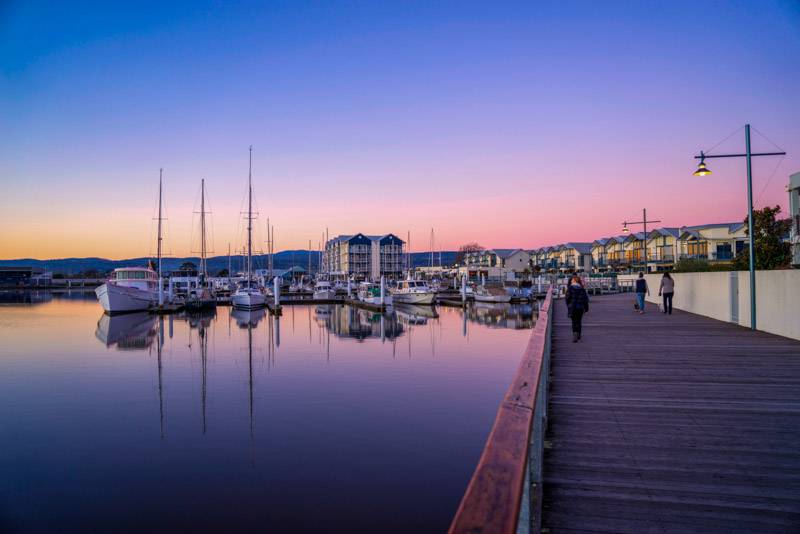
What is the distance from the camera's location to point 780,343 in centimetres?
1089

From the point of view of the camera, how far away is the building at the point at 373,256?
341 feet

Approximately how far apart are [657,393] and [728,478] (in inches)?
113

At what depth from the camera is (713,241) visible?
5912 cm

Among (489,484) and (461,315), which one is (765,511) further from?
(461,315)

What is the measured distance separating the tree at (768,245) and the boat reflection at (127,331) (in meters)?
33.9

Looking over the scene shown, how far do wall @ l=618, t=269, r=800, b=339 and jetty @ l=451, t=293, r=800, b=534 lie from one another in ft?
9.12

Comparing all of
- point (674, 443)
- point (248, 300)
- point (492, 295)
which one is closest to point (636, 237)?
point (492, 295)

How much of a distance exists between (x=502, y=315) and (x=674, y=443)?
42281mm

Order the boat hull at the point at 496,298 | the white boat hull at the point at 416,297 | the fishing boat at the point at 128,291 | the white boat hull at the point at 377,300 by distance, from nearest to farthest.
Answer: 1. the fishing boat at the point at 128,291
2. the white boat hull at the point at 377,300
3. the white boat hull at the point at 416,297
4. the boat hull at the point at 496,298

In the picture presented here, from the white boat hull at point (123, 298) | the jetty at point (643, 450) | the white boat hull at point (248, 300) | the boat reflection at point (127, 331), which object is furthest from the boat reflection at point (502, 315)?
the white boat hull at point (123, 298)

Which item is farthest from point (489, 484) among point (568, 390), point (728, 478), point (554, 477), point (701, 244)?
point (701, 244)

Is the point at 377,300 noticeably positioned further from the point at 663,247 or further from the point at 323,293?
the point at 663,247

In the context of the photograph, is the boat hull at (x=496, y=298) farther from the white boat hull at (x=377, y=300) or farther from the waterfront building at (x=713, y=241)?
the waterfront building at (x=713, y=241)

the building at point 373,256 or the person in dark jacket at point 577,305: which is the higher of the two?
the building at point 373,256
